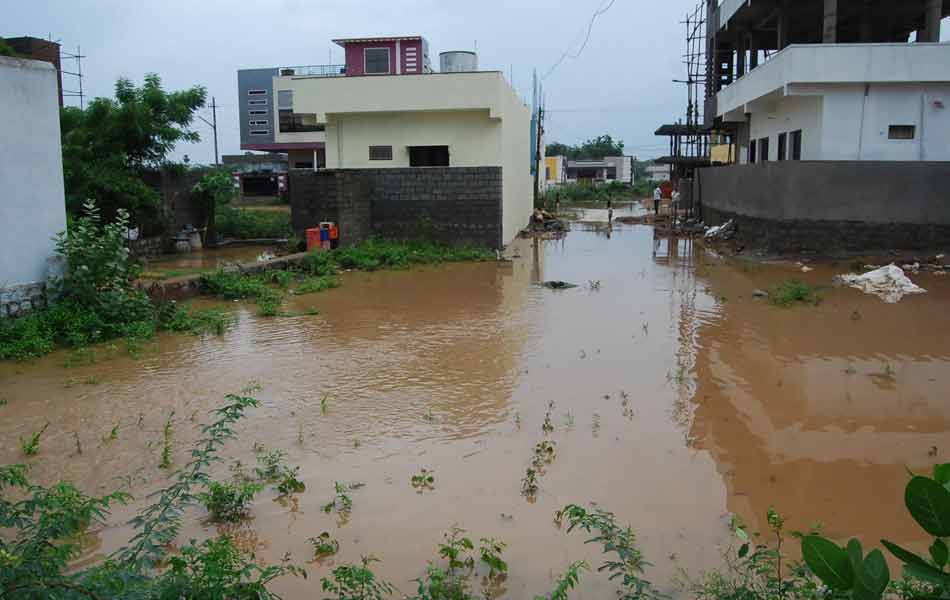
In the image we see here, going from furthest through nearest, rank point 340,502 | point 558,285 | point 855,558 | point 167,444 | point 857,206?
point 857,206 → point 558,285 → point 167,444 → point 340,502 → point 855,558

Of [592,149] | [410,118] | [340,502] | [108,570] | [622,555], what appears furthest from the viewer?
[592,149]

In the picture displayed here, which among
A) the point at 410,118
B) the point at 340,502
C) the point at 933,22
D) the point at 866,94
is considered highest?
the point at 933,22

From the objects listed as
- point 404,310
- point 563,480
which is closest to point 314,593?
point 563,480

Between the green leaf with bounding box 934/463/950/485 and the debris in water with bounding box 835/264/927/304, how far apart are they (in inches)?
500

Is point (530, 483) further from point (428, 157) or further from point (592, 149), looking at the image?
point (592, 149)

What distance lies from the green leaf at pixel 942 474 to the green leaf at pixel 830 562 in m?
0.30

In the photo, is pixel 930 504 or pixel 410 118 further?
pixel 410 118

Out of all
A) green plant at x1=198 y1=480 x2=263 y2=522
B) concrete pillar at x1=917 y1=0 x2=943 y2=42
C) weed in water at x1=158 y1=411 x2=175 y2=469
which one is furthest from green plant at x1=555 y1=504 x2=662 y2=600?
concrete pillar at x1=917 y1=0 x2=943 y2=42

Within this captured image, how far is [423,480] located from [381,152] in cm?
1624

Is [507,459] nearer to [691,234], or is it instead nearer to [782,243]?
[782,243]

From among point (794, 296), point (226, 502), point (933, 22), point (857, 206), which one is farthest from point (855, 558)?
point (933, 22)

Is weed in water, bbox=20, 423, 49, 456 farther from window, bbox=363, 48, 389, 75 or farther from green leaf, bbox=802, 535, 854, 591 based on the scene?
window, bbox=363, 48, 389, 75

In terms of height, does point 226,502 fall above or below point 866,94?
below

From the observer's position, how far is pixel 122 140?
18.3 metres
